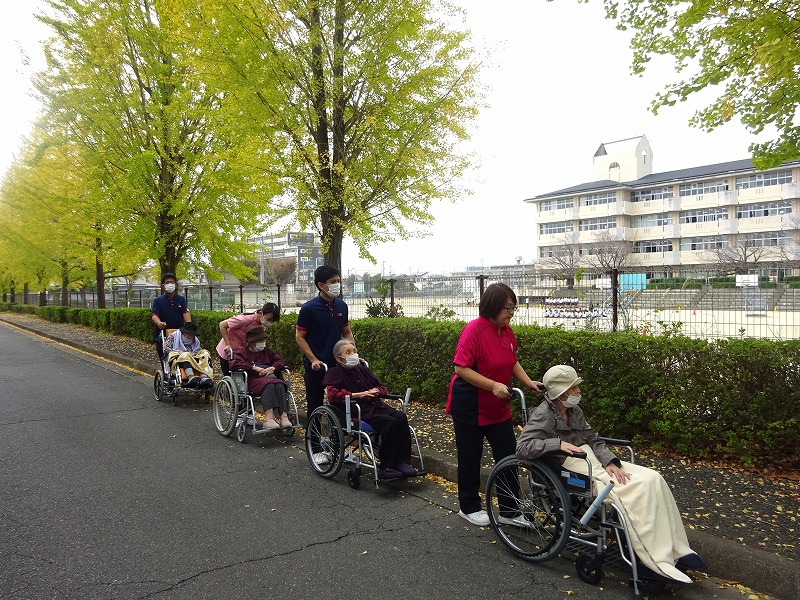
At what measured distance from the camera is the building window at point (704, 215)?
5353 centimetres

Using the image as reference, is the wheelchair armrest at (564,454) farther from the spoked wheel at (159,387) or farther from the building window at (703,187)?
the building window at (703,187)

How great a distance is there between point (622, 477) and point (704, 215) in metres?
60.5

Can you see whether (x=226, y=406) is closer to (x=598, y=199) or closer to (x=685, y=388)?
(x=685, y=388)

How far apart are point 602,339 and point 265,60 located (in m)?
7.34

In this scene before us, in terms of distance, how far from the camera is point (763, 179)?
5072 cm

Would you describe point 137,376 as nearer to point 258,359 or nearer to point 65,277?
point 258,359

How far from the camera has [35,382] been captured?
34.5 ft

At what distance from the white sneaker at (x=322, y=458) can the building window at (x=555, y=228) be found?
64.8 meters

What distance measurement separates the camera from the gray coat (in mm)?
3395

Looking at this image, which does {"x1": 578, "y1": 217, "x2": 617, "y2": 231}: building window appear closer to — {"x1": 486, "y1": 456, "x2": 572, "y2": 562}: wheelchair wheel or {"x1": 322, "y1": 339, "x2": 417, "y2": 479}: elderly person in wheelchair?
{"x1": 322, "y1": 339, "x2": 417, "y2": 479}: elderly person in wheelchair

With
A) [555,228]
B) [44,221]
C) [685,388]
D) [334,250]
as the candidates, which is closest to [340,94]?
[334,250]

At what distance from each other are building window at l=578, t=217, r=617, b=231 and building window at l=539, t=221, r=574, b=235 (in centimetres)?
137

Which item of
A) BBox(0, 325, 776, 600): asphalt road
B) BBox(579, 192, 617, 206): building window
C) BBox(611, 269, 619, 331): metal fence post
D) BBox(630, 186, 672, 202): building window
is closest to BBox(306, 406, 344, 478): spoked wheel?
BBox(0, 325, 776, 600): asphalt road

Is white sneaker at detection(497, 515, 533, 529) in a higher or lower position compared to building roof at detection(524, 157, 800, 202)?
lower
